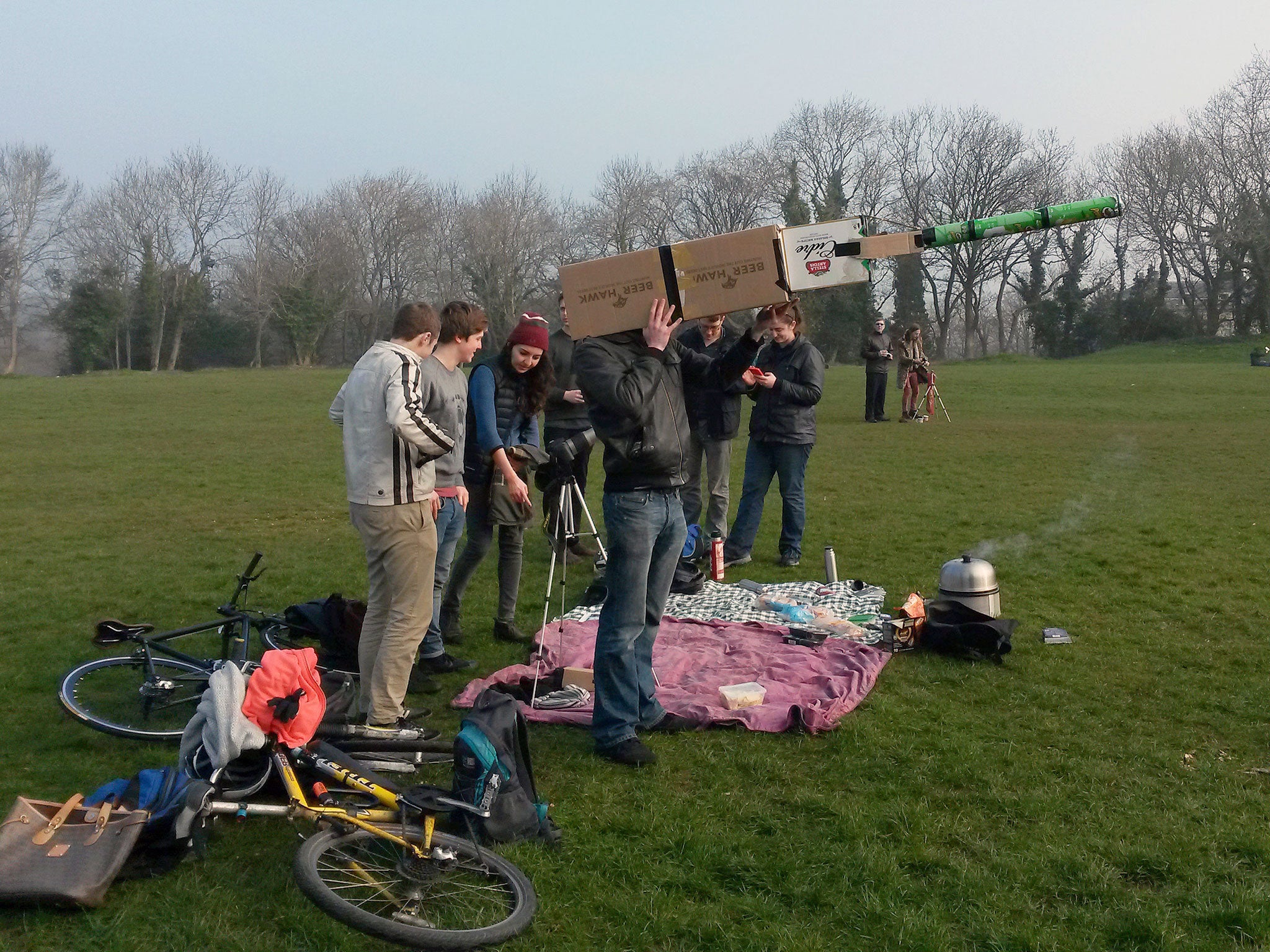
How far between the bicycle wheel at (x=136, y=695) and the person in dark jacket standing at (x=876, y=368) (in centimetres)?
1713

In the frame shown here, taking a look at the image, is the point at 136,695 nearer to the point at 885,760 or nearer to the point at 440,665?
the point at 440,665

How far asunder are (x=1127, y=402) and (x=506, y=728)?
23.7 m

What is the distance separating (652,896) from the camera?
12.0 feet

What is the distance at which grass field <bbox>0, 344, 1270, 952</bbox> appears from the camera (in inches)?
137

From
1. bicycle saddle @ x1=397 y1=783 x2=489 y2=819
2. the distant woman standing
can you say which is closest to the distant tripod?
the distant woman standing

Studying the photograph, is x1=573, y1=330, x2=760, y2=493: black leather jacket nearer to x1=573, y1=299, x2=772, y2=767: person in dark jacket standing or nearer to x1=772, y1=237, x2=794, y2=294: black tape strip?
x1=573, y1=299, x2=772, y2=767: person in dark jacket standing

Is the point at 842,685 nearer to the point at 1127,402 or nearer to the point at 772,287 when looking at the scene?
the point at 772,287

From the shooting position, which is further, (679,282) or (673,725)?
(673,725)

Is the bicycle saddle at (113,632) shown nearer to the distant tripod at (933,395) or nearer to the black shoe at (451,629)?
the black shoe at (451,629)

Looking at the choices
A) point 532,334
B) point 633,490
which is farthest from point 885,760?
point 532,334

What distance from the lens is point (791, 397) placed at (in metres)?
8.70

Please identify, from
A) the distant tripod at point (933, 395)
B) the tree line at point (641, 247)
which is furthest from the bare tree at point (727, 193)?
the distant tripod at point (933, 395)

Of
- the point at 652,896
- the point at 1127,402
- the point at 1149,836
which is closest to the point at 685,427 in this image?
the point at 652,896

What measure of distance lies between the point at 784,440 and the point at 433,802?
5655 millimetres
